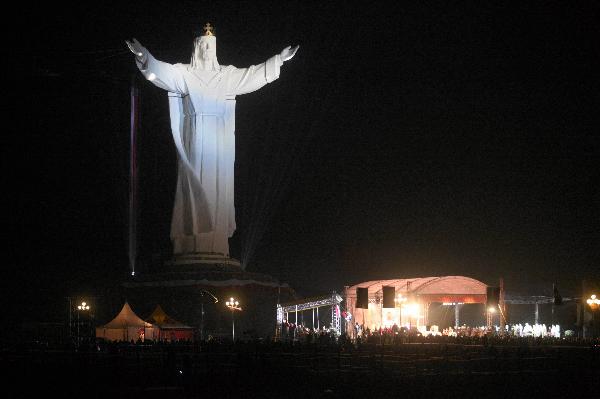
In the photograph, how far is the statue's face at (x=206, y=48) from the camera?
48.0m

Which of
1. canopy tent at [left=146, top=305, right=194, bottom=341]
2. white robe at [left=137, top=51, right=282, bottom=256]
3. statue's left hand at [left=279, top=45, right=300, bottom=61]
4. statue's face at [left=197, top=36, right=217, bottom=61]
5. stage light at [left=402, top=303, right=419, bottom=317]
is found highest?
statue's face at [left=197, top=36, right=217, bottom=61]

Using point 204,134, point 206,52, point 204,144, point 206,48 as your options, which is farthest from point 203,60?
point 204,144

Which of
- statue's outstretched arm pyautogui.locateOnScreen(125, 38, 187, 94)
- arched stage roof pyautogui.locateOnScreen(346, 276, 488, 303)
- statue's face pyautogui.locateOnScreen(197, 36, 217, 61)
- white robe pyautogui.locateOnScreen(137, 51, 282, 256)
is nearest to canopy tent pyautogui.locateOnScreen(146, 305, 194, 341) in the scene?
white robe pyautogui.locateOnScreen(137, 51, 282, 256)

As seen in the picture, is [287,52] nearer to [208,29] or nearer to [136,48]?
[208,29]

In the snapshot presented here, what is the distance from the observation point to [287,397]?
23.7 meters

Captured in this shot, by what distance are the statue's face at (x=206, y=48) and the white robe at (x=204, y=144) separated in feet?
2.65

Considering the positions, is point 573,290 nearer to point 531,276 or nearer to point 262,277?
point 531,276

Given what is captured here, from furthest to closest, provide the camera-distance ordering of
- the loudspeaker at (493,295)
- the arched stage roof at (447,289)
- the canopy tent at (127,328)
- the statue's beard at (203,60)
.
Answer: the statue's beard at (203,60)
the arched stage roof at (447,289)
the loudspeaker at (493,295)
the canopy tent at (127,328)

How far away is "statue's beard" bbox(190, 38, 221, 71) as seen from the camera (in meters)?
47.9

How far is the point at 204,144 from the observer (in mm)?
48188

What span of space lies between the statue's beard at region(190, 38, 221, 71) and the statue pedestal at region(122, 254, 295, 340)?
10097mm

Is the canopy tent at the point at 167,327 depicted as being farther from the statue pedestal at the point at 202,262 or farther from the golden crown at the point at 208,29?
the golden crown at the point at 208,29

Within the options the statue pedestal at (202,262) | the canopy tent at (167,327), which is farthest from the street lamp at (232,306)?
the statue pedestal at (202,262)

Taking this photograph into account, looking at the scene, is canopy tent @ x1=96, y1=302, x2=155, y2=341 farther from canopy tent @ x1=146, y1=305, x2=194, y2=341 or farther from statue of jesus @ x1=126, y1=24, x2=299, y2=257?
statue of jesus @ x1=126, y1=24, x2=299, y2=257
